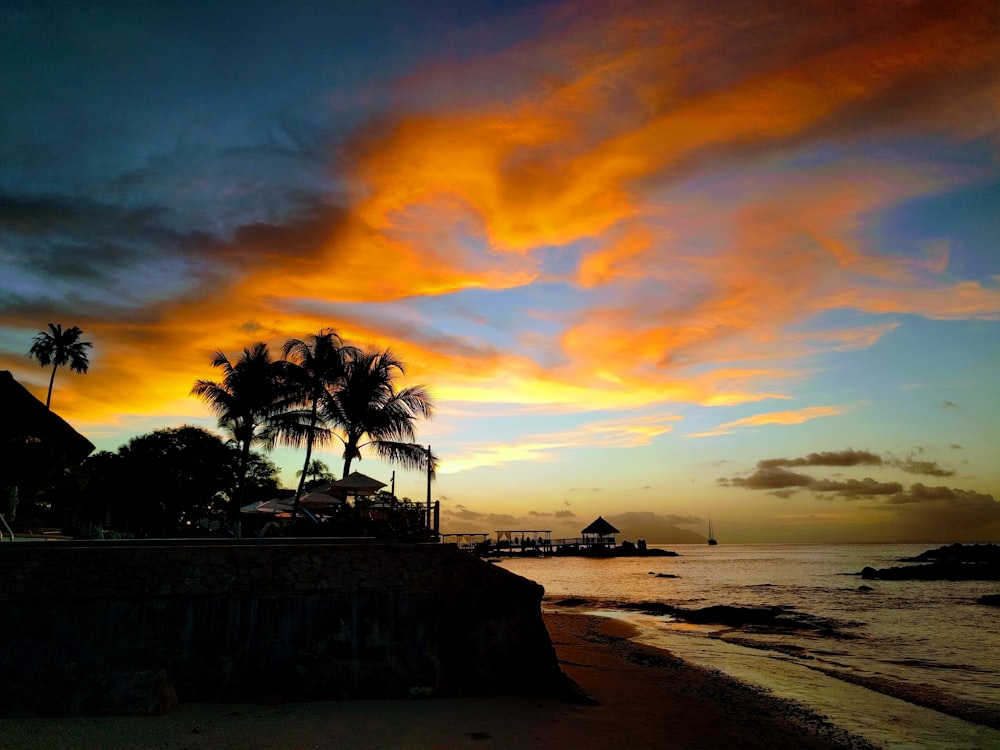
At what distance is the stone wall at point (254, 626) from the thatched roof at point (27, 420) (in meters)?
7.91

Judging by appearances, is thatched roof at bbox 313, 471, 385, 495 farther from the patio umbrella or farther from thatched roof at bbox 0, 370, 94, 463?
thatched roof at bbox 0, 370, 94, 463

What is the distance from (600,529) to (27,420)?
111 m

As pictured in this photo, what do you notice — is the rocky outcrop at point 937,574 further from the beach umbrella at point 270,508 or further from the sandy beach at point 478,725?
the sandy beach at point 478,725

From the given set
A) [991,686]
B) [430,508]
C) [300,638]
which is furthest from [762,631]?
[300,638]

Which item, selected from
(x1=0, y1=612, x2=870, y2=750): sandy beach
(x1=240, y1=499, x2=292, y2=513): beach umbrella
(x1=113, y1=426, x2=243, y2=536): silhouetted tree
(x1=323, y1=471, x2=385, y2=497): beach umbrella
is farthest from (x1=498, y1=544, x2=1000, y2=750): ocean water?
(x1=113, y1=426, x2=243, y2=536): silhouetted tree

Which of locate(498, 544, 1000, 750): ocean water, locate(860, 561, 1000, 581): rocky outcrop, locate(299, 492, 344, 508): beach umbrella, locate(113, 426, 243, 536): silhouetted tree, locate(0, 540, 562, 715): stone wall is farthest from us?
locate(860, 561, 1000, 581): rocky outcrop

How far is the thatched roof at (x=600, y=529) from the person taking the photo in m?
120

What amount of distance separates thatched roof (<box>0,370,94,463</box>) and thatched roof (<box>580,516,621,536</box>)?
357 feet

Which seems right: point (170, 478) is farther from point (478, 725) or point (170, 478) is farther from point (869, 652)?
point (869, 652)

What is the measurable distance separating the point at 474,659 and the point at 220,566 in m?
5.32

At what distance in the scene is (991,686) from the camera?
17703mm

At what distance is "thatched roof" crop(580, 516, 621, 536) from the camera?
12044 centimetres

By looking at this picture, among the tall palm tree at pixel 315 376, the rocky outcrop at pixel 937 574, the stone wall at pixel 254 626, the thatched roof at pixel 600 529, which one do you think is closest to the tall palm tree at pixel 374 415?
the tall palm tree at pixel 315 376

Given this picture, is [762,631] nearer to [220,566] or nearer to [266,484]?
[220,566]
